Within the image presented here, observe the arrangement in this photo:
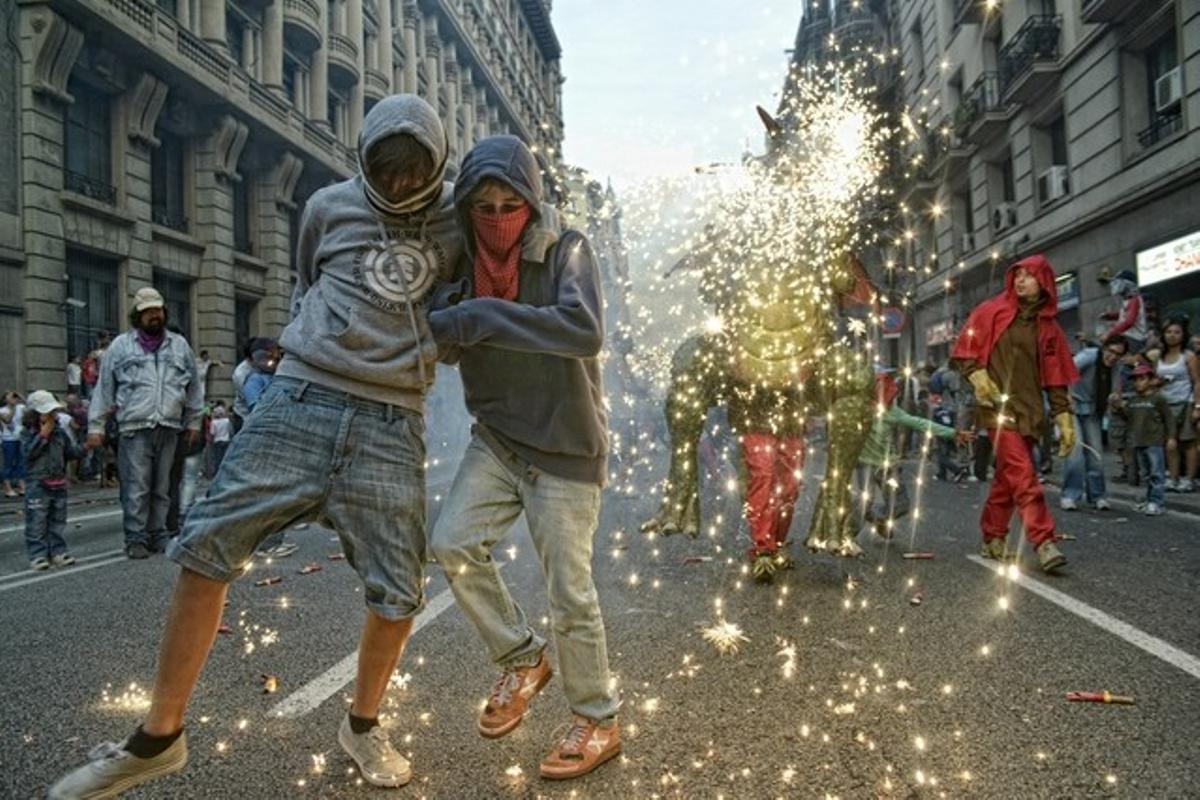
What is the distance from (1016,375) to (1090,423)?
429 centimetres

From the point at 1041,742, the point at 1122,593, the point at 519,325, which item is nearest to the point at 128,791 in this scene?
the point at 519,325

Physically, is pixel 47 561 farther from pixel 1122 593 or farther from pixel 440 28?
pixel 440 28

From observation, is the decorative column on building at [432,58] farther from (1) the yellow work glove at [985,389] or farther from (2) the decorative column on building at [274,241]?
(1) the yellow work glove at [985,389]

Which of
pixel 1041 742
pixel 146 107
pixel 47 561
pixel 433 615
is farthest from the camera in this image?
pixel 146 107

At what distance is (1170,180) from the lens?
539 inches

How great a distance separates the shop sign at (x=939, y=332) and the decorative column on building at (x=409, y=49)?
20682 mm

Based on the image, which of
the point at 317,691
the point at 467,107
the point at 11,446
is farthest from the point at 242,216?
the point at 467,107

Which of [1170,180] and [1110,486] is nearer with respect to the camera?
[1110,486]

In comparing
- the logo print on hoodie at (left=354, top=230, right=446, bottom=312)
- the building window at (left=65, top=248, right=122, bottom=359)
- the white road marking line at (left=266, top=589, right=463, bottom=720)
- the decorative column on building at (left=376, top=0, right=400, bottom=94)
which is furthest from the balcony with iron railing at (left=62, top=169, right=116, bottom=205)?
the logo print on hoodie at (left=354, top=230, right=446, bottom=312)

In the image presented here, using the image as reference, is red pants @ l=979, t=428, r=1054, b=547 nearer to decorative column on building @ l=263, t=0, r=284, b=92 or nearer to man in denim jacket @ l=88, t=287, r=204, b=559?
man in denim jacket @ l=88, t=287, r=204, b=559

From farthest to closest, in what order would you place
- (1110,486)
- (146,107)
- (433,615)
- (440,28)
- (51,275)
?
(440,28)
(146,107)
(51,275)
(1110,486)
(433,615)

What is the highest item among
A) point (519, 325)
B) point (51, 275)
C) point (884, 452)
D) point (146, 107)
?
point (146, 107)

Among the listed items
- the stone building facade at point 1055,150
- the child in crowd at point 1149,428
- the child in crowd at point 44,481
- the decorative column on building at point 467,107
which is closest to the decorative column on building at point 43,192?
the child in crowd at point 44,481

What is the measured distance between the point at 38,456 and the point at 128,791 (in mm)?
5188
